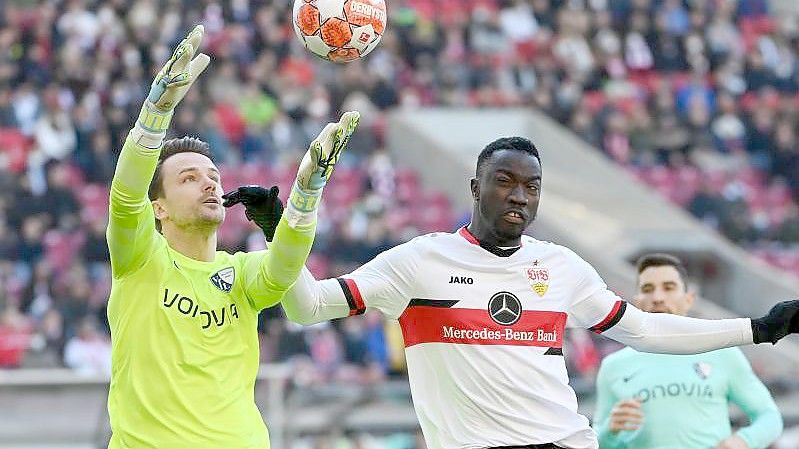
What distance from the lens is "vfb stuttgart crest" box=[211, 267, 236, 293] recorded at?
6633mm

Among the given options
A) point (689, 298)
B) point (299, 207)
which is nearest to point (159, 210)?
point (299, 207)

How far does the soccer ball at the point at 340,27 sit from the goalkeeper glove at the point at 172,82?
1274mm

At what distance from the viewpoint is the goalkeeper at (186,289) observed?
6172 millimetres

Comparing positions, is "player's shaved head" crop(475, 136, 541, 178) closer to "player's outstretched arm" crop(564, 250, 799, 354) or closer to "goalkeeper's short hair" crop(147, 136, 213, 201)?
"player's outstretched arm" crop(564, 250, 799, 354)

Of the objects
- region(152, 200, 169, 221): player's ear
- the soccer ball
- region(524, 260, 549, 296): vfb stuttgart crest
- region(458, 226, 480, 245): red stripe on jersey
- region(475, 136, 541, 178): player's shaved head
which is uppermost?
the soccer ball

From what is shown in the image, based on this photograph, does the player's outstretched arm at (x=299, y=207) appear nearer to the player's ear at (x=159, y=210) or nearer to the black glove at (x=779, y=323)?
the player's ear at (x=159, y=210)

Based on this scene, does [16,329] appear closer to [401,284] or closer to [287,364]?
[287,364]

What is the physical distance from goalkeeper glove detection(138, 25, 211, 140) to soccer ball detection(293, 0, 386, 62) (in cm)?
127

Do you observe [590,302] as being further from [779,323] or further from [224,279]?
[224,279]

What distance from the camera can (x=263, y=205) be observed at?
21.6 ft

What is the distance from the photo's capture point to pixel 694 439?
8.58 m

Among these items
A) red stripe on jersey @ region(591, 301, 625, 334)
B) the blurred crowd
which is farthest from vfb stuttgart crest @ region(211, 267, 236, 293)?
the blurred crowd

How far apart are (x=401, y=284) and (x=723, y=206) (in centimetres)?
1875

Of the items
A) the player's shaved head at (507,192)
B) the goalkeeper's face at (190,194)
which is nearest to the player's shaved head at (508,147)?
the player's shaved head at (507,192)
